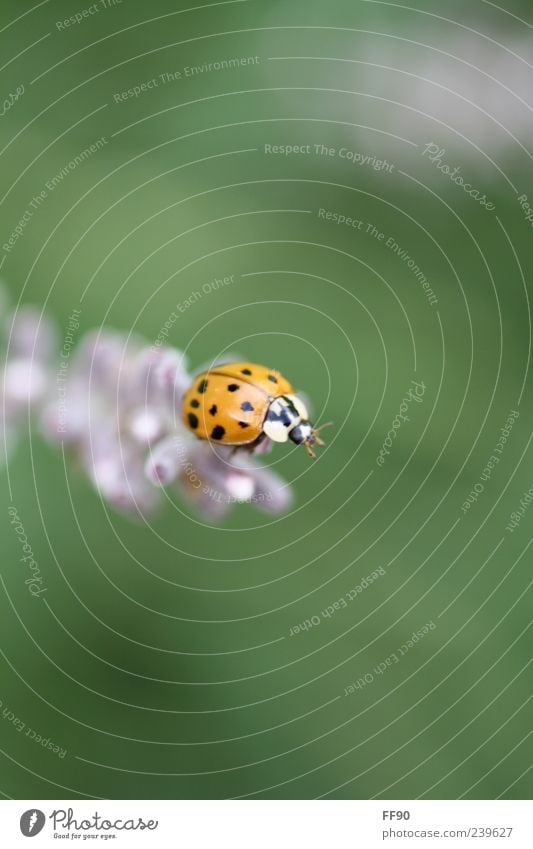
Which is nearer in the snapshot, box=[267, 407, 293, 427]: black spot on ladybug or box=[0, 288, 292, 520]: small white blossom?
box=[0, 288, 292, 520]: small white blossom

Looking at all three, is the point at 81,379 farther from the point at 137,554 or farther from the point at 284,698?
the point at 284,698

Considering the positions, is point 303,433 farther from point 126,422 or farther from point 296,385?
point 126,422

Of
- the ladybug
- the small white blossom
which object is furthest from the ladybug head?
the small white blossom

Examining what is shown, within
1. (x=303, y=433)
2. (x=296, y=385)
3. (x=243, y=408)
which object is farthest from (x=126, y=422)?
(x=296, y=385)

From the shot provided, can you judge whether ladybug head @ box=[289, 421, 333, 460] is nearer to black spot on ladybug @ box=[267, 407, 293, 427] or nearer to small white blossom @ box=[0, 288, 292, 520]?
black spot on ladybug @ box=[267, 407, 293, 427]

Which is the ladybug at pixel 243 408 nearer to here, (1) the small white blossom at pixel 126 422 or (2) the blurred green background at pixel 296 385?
(1) the small white blossom at pixel 126 422

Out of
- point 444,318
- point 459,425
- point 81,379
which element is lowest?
point 81,379
